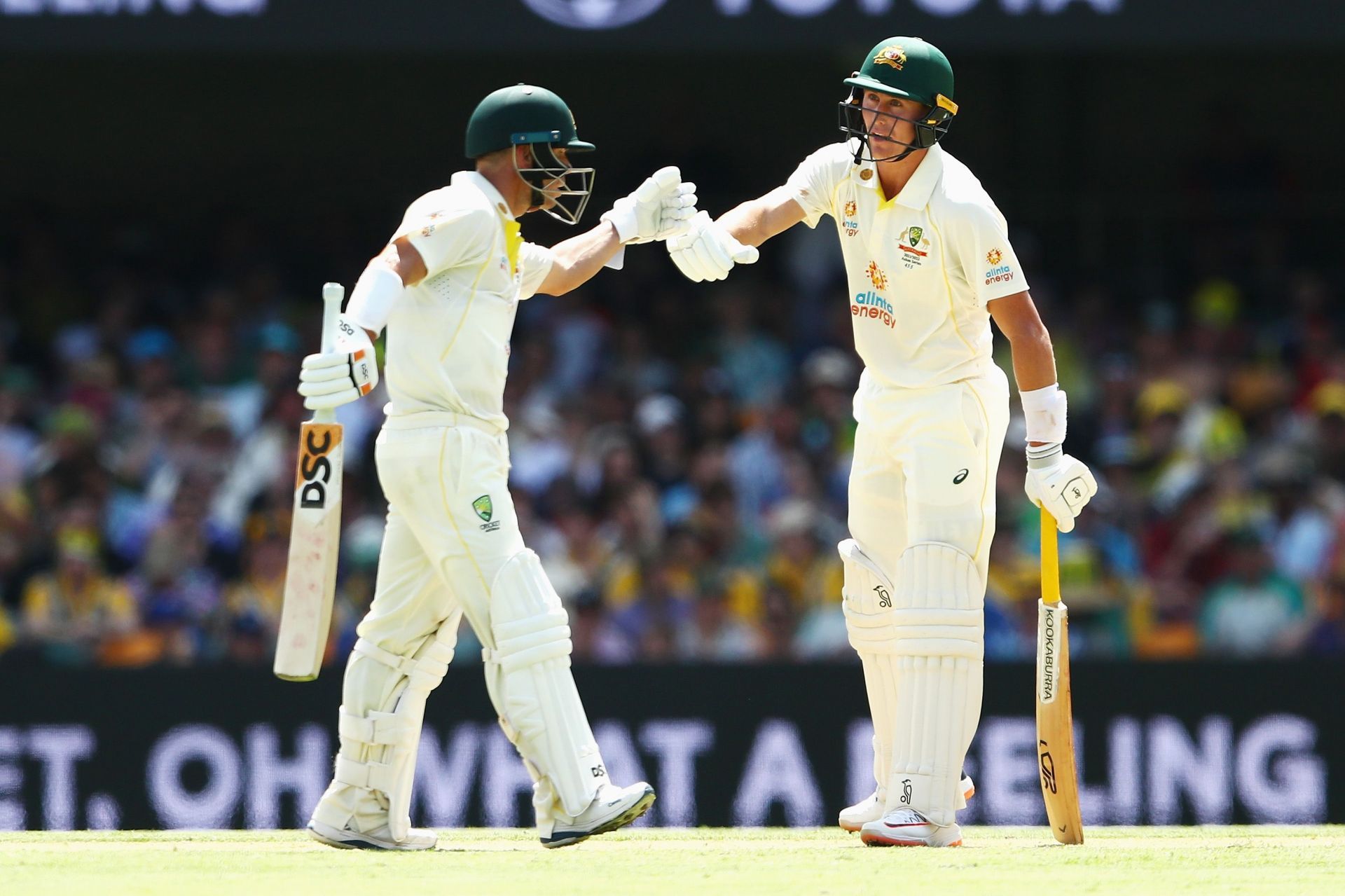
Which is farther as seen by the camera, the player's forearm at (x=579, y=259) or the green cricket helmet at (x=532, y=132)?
the player's forearm at (x=579, y=259)

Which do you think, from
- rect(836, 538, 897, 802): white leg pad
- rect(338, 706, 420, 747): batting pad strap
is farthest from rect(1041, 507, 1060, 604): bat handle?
rect(338, 706, 420, 747): batting pad strap

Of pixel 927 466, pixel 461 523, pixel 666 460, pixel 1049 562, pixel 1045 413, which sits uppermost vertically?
pixel 666 460

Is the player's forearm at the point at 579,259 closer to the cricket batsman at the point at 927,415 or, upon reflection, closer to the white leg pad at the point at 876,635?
the cricket batsman at the point at 927,415

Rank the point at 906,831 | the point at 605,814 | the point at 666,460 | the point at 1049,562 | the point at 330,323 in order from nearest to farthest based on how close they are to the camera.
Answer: the point at 330,323, the point at 605,814, the point at 906,831, the point at 1049,562, the point at 666,460

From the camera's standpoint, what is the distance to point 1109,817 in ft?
24.1

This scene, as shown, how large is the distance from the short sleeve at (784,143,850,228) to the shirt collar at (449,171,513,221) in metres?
0.78

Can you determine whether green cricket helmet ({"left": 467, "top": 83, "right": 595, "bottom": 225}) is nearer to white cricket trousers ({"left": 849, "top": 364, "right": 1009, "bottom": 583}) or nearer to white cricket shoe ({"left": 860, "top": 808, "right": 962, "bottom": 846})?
white cricket trousers ({"left": 849, "top": 364, "right": 1009, "bottom": 583})

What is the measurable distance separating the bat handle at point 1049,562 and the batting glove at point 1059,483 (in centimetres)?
8

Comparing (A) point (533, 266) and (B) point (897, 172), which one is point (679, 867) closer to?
(A) point (533, 266)

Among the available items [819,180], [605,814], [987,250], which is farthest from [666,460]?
[605,814]

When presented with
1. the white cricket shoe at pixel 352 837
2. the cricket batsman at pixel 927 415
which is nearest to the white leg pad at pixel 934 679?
the cricket batsman at pixel 927 415

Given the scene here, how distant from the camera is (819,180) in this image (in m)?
5.36

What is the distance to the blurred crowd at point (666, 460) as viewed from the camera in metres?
8.23

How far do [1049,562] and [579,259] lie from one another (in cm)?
141
